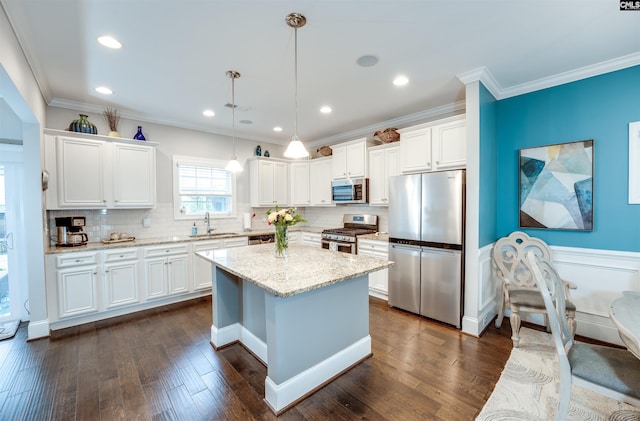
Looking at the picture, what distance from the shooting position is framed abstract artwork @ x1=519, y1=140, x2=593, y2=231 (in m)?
2.88

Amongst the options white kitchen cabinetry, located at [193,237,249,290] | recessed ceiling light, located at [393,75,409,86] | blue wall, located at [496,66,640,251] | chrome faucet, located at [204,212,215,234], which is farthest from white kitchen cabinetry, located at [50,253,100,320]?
blue wall, located at [496,66,640,251]

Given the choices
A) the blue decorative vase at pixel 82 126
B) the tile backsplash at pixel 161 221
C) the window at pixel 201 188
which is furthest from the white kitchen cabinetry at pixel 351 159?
the blue decorative vase at pixel 82 126

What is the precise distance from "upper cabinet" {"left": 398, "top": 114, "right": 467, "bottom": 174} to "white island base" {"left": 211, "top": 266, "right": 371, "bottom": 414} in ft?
6.13

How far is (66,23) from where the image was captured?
209 centimetres

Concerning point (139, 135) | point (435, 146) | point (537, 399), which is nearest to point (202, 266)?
point (139, 135)

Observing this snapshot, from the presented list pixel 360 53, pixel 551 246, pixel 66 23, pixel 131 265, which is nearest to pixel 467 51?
pixel 360 53

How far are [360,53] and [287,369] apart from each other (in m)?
2.72

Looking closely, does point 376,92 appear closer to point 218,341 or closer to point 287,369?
point 287,369

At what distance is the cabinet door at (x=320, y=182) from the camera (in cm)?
525

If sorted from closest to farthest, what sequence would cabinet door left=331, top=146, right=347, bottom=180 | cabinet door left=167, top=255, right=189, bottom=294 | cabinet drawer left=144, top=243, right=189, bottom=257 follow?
1. cabinet drawer left=144, top=243, right=189, bottom=257
2. cabinet door left=167, top=255, right=189, bottom=294
3. cabinet door left=331, top=146, right=347, bottom=180

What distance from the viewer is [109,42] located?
2.32m

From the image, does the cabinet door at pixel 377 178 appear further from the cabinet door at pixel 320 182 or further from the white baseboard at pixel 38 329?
the white baseboard at pixel 38 329

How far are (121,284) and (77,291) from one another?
0.43m

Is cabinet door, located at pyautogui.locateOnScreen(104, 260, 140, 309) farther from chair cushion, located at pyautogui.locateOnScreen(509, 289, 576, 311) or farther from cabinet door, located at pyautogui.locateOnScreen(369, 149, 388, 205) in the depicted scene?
chair cushion, located at pyautogui.locateOnScreen(509, 289, 576, 311)
